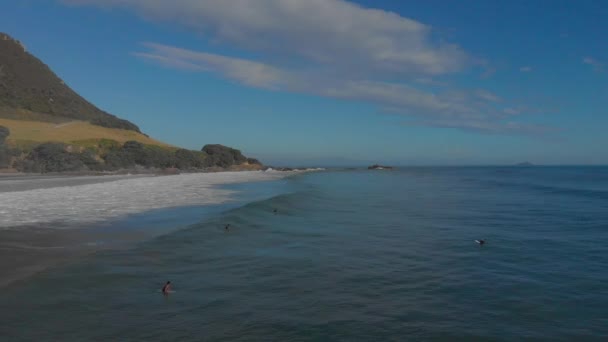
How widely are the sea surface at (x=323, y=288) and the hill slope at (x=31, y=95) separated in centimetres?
15519

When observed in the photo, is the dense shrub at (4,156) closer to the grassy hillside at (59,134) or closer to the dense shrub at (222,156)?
the grassy hillside at (59,134)

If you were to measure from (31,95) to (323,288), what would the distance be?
19498 cm

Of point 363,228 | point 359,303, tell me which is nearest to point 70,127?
point 363,228

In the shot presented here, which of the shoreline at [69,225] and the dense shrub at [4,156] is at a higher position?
the dense shrub at [4,156]

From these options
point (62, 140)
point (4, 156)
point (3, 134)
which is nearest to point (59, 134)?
point (62, 140)

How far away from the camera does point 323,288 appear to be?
13805mm

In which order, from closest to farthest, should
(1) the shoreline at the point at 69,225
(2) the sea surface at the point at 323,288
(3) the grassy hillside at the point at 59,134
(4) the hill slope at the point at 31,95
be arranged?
(2) the sea surface at the point at 323,288 < (1) the shoreline at the point at 69,225 < (3) the grassy hillside at the point at 59,134 < (4) the hill slope at the point at 31,95

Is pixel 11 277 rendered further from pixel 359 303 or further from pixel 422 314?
pixel 422 314

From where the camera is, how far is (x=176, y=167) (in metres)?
134

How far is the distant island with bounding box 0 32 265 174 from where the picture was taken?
98.2 m

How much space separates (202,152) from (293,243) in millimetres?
147550

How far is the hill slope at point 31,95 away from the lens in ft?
509

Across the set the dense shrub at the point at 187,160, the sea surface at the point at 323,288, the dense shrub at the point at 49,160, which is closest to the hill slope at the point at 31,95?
the dense shrub at the point at 187,160

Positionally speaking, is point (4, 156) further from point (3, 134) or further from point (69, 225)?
point (69, 225)
